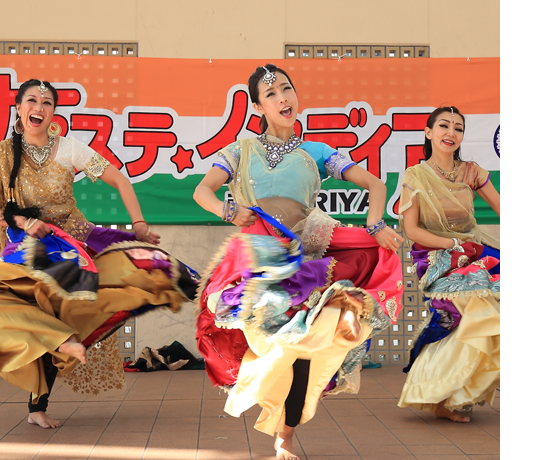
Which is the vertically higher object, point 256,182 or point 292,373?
point 256,182

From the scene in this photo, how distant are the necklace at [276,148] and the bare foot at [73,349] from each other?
1213 mm

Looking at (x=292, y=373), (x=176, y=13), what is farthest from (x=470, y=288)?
(x=176, y=13)

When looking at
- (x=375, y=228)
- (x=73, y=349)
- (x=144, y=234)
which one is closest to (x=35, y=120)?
(x=144, y=234)

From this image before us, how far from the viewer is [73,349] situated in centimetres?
292

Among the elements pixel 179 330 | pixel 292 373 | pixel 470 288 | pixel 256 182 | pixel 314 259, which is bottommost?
pixel 179 330

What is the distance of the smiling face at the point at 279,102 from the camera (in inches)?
113

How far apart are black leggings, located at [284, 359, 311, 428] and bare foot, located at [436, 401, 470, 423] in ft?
3.58

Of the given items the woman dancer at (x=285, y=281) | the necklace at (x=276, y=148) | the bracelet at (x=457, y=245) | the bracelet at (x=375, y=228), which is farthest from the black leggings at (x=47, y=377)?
the bracelet at (x=457, y=245)

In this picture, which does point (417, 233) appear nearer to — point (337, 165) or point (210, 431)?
point (337, 165)

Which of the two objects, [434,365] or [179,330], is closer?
[434,365]

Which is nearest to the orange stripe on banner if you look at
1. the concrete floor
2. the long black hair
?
the long black hair

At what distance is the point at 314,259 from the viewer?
8.84ft
